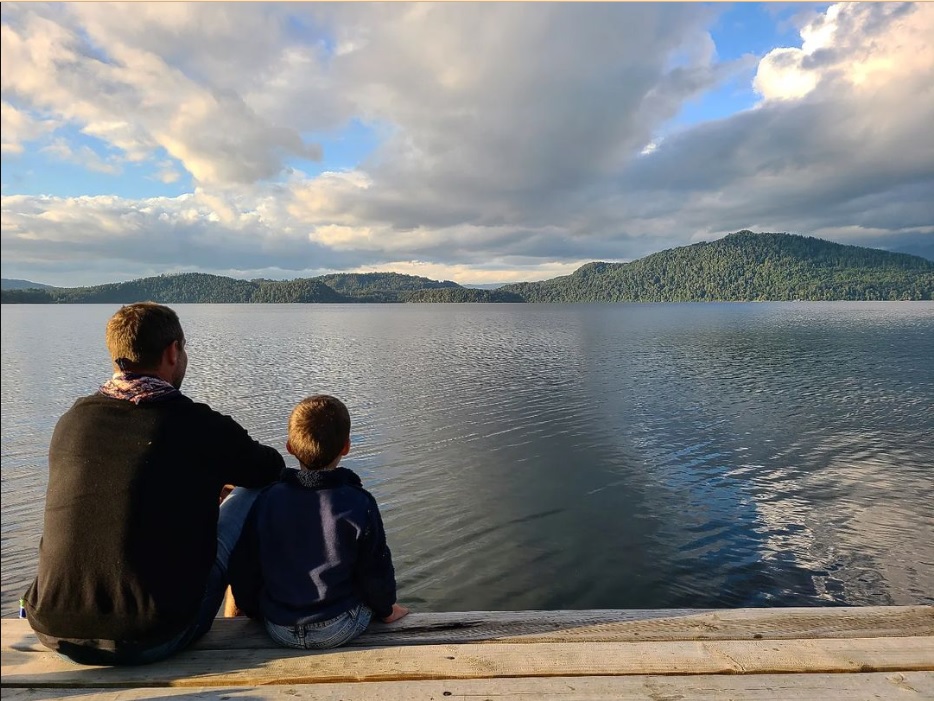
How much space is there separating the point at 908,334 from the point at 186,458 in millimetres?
75661

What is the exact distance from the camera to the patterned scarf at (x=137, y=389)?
3717mm

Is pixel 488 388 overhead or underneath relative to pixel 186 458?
underneath

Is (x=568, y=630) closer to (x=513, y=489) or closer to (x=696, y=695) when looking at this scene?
(x=696, y=695)

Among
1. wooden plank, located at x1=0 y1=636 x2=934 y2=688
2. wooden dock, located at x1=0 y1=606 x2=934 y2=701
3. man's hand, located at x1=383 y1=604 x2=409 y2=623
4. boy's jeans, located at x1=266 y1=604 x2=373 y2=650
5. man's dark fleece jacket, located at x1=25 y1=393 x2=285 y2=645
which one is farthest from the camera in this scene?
man's hand, located at x1=383 y1=604 x2=409 y2=623

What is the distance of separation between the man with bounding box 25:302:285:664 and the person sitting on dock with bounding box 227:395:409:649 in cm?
41

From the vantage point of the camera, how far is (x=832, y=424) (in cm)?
2008

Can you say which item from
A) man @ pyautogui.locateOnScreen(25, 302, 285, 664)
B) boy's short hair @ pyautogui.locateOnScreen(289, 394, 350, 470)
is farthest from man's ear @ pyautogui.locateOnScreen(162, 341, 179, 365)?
boy's short hair @ pyautogui.locateOnScreen(289, 394, 350, 470)

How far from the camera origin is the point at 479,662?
156 inches

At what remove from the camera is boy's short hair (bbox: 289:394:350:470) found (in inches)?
169

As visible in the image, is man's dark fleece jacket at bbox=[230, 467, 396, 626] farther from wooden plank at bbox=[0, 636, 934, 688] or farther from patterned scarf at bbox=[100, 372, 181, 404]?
patterned scarf at bbox=[100, 372, 181, 404]

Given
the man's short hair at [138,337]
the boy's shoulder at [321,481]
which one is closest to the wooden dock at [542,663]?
the boy's shoulder at [321,481]

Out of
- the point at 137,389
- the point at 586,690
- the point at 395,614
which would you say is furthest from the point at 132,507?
the point at 586,690

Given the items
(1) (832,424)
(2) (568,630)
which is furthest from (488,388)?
(2) (568,630)

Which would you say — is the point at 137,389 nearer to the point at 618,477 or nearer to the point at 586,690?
the point at 586,690
